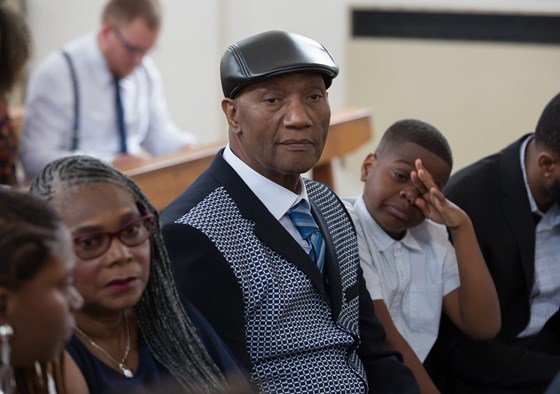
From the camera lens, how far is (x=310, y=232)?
7.32ft

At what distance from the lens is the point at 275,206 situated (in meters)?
2.20

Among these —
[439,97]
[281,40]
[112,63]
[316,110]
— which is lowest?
[439,97]

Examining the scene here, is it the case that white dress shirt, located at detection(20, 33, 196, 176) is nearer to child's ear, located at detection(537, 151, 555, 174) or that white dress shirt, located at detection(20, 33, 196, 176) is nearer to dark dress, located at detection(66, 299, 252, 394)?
child's ear, located at detection(537, 151, 555, 174)

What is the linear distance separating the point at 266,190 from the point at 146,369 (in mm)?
531

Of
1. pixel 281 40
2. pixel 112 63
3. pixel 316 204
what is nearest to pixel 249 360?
pixel 316 204

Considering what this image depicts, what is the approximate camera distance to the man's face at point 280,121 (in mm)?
2156

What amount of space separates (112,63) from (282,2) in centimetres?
150

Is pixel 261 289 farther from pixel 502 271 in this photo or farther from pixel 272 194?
pixel 502 271

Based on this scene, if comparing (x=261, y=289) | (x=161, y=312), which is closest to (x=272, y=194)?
(x=261, y=289)

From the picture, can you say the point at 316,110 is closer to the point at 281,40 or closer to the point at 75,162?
the point at 281,40

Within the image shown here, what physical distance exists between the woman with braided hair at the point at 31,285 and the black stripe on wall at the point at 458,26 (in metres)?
4.07

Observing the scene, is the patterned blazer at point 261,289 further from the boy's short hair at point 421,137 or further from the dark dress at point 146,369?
the boy's short hair at point 421,137

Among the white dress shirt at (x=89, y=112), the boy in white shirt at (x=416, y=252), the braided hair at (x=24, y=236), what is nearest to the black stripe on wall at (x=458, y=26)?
the white dress shirt at (x=89, y=112)

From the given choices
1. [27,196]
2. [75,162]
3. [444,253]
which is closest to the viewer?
[27,196]
